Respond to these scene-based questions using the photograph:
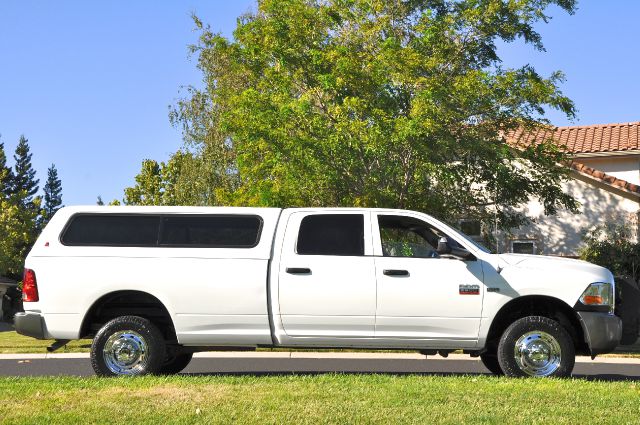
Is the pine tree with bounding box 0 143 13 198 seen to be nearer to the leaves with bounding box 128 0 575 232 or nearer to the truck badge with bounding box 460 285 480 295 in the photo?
the leaves with bounding box 128 0 575 232

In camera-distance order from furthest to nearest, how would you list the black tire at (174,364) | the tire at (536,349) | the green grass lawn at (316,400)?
the black tire at (174,364) < the tire at (536,349) < the green grass lawn at (316,400)

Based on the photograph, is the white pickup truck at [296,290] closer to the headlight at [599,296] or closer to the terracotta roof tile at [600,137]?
the headlight at [599,296]

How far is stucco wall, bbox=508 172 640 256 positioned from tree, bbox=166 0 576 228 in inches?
326

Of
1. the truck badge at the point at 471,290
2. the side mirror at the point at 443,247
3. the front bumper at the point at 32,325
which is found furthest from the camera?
the front bumper at the point at 32,325

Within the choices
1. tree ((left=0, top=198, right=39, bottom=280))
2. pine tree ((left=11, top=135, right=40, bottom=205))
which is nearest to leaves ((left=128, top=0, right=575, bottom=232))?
tree ((left=0, top=198, right=39, bottom=280))

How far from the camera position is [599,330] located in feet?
34.6

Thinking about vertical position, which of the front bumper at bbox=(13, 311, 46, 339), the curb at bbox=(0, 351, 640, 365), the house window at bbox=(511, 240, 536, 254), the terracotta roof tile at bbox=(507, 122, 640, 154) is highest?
the terracotta roof tile at bbox=(507, 122, 640, 154)

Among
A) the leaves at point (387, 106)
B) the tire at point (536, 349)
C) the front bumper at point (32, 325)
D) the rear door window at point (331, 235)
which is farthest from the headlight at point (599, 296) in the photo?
the leaves at point (387, 106)

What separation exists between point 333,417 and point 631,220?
86.8ft

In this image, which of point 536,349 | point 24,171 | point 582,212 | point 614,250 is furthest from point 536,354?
point 24,171

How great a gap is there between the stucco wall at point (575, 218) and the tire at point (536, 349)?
2182 centimetres

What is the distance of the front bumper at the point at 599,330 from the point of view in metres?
10.5

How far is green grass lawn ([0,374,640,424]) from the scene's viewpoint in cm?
752

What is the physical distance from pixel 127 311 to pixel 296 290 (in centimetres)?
205
